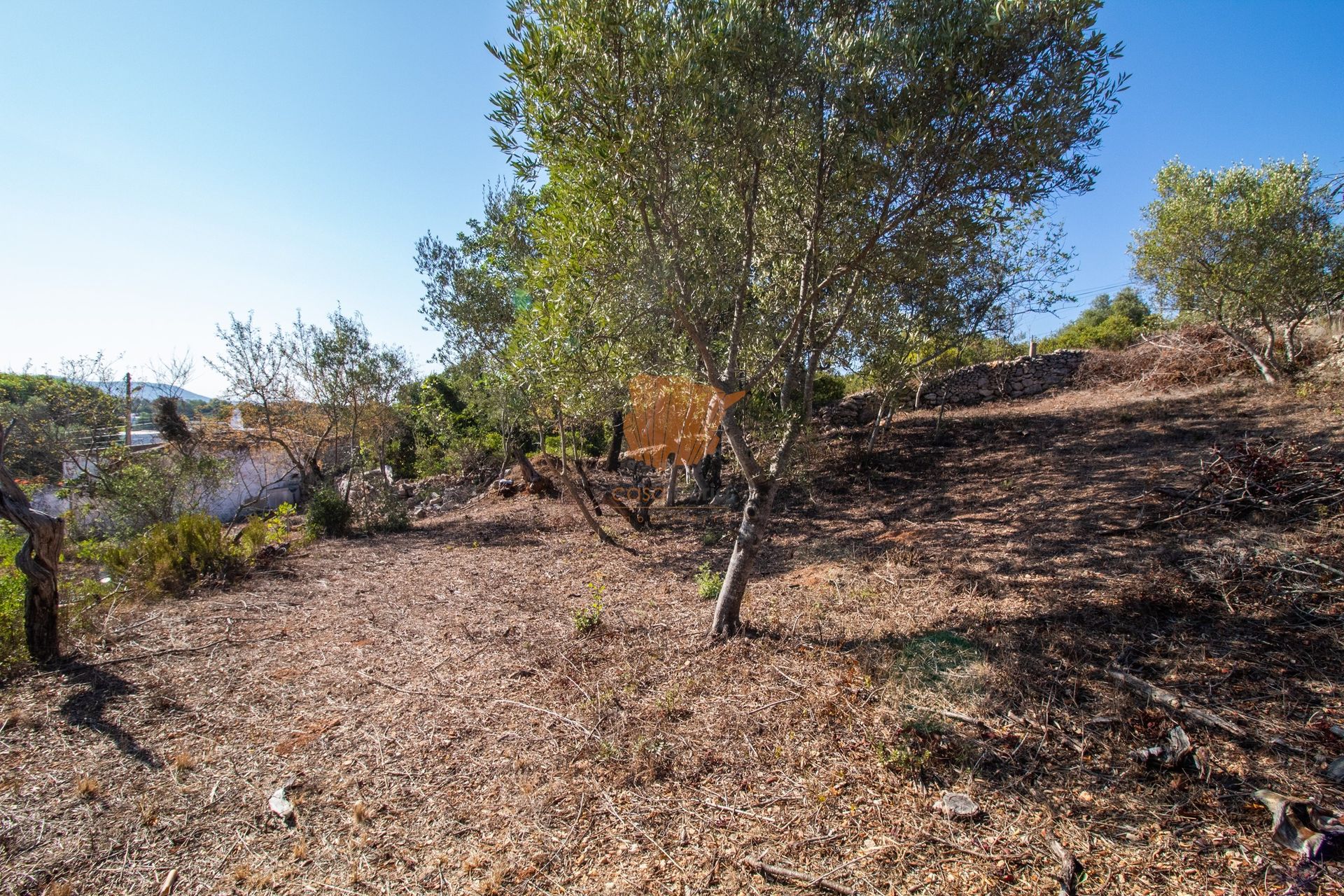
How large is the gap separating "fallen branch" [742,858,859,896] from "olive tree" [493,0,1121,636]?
2511mm

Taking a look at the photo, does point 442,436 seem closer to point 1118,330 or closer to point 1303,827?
point 1303,827

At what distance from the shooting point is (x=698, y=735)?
364 centimetres

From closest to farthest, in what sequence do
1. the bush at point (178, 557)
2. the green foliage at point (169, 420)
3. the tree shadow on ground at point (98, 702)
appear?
the tree shadow on ground at point (98, 702), the bush at point (178, 557), the green foliage at point (169, 420)

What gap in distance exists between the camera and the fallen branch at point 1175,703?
3072mm

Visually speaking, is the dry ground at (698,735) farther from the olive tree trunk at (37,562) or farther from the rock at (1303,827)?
the olive tree trunk at (37,562)

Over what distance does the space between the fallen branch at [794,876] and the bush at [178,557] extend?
749 centimetres

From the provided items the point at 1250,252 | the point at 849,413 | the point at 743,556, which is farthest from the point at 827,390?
the point at 743,556

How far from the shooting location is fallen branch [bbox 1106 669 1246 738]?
121 inches

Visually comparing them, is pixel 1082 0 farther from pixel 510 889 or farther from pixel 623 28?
pixel 510 889

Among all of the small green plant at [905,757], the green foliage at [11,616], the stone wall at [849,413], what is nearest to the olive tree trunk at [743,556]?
the small green plant at [905,757]

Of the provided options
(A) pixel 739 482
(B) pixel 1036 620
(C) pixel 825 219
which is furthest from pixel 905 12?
(A) pixel 739 482

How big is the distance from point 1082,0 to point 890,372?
693cm

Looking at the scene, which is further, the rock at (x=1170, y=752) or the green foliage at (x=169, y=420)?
the green foliage at (x=169, y=420)

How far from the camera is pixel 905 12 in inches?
150
